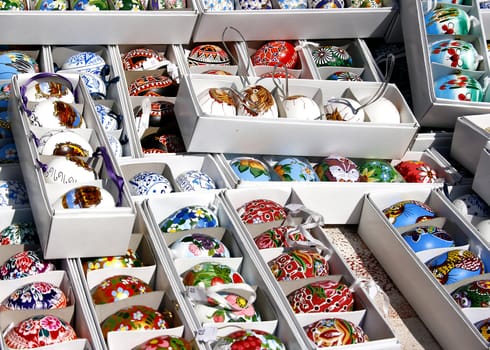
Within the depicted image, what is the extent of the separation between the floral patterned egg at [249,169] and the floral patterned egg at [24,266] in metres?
0.95

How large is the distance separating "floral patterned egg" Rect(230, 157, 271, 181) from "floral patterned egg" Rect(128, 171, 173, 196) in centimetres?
31

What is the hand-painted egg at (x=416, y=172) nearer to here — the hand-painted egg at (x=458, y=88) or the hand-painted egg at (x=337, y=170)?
the hand-painted egg at (x=337, y=170)

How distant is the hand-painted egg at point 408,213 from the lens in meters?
3.46

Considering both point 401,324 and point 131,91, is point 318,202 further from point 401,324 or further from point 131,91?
point 131,91

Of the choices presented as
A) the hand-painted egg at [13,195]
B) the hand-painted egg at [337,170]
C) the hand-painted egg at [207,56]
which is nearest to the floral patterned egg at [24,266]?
the hand-painted egg at [13,195]

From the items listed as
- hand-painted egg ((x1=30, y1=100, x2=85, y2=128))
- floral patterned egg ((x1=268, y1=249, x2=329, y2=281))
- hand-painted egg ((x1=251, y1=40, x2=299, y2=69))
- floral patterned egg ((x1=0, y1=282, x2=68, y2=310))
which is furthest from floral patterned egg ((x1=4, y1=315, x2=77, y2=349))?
hand-painted egg ((x1=251, y1=40, x2=299, y2=69))

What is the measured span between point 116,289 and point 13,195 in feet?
2.19

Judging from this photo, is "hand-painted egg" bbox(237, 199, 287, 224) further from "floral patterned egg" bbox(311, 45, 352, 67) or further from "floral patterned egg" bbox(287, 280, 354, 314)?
"floral patterned egg" bbox(311, 45, 352, 67)

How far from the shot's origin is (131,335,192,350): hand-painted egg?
2.50 m

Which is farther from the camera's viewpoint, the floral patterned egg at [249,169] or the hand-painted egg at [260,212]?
the floral patterned egg at [249,169]

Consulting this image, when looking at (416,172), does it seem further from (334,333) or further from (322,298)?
(334,333)

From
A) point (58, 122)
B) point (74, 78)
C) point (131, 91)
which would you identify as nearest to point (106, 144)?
point (58, 122)

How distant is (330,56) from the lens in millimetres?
4293

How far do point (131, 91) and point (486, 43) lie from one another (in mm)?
1818
